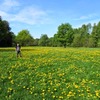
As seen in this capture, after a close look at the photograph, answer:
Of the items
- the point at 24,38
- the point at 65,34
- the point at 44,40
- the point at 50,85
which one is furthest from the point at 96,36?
the point at 50,85

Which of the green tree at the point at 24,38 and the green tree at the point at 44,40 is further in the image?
the green tree at the point at 44,40

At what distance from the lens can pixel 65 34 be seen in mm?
116438

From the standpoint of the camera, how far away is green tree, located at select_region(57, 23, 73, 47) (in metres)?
116

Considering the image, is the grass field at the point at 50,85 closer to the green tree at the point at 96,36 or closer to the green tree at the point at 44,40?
the green tree at the point at 96,36

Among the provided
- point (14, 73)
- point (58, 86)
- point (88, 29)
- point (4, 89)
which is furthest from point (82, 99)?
point (88, 29)

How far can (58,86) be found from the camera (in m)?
13.6

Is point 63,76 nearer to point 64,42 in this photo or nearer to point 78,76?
point 78,76

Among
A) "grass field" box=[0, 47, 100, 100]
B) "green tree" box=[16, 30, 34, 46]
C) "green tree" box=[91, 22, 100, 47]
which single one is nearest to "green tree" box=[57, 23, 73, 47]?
"green tree" box=[91, 22, 100, 47]

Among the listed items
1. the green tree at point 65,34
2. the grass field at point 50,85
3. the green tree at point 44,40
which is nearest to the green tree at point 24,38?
the green tree at point 44,40

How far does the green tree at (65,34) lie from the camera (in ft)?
380

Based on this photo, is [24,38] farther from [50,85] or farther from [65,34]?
[50,85]

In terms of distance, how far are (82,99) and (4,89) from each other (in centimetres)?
431

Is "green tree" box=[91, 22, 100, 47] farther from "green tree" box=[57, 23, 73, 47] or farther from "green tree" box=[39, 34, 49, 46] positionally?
"green tree" box=[39, 34, 49, 46]

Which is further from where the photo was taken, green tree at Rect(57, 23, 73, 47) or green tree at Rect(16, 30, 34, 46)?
green tree at Rect(16, 30, 34, 46)
